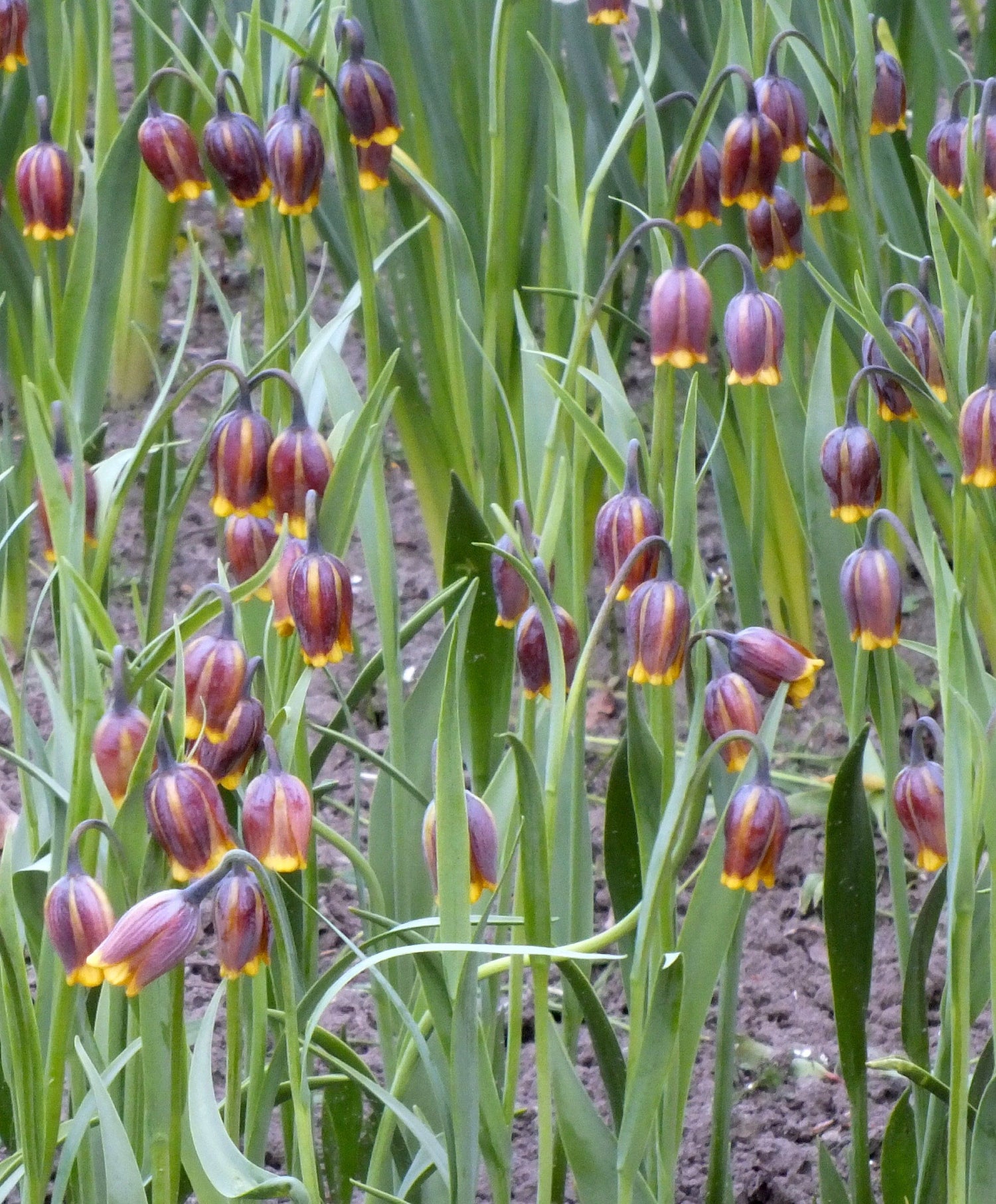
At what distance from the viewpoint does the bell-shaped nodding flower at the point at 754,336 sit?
1.63 m

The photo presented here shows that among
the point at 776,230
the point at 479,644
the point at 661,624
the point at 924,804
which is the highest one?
the point at 776,230

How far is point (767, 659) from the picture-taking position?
4.24 feet

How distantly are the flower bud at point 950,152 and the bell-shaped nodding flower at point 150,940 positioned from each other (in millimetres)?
1430

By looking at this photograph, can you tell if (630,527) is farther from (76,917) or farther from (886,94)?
(886,94)

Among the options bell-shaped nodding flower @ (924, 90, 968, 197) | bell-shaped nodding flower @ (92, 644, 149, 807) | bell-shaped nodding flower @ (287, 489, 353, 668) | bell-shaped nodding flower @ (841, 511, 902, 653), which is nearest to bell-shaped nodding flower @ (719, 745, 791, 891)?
bell-shaped nodding flower @ (841, 511, 902, 653)

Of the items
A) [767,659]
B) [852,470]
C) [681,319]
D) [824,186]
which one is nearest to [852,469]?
[852,470]

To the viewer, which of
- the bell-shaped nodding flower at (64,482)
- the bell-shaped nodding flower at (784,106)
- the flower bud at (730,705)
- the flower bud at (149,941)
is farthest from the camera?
the bell-shaped nodding flower at (784,106)

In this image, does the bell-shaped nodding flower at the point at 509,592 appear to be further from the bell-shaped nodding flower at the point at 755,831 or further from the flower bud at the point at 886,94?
the flower bud at the point at 886,94

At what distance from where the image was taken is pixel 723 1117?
1.59 meters

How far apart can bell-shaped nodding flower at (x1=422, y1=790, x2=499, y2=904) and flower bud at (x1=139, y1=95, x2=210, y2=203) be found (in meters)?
1.03

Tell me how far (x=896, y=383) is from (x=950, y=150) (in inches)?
22.1

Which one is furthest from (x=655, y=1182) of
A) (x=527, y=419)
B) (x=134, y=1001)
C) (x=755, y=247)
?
(x=755, y=247)

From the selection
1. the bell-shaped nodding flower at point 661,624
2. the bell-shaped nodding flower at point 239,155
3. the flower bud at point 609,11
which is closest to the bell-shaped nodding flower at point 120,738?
the bell-shaped nodding flower at point 661,624

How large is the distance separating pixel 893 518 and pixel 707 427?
0.98 m
